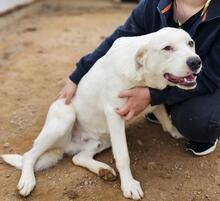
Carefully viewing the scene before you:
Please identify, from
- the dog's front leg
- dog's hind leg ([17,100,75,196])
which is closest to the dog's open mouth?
the dog's front leg

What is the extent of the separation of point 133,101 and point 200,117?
17.2 inches

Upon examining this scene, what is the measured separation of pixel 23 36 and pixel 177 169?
11.5ft

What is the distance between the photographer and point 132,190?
87.1 inches

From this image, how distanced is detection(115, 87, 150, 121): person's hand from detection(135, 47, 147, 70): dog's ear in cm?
15

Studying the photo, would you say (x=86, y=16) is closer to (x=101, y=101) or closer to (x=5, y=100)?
(x=5, y=100)

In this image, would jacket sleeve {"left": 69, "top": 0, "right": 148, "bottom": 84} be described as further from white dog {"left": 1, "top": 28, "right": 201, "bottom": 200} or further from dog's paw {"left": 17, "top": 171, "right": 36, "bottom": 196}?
dog's paw {"left": 17, "top": 171, "right": 36, "bottom": 196}

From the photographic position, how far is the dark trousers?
2418mm

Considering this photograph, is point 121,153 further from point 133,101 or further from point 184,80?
point 184,80

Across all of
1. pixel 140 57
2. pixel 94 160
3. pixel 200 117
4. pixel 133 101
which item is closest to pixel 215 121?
pixel 200 117

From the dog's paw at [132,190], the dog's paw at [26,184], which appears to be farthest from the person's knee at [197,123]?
the dog's paw at [26,184]

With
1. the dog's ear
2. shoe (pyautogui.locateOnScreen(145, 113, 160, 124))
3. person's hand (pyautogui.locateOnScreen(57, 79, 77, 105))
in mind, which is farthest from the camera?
shoe (pyautogui.locateOnScreen(145, 113, 160, 124))

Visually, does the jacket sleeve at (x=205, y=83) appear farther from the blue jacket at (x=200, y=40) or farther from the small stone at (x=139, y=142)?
the small stone at (x=139, y=142)

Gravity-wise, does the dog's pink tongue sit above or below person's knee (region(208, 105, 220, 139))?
above

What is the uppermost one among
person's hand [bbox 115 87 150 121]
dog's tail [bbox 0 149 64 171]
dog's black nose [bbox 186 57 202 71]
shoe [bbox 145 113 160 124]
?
dog's black nose [bbox 186 57 202 71]
